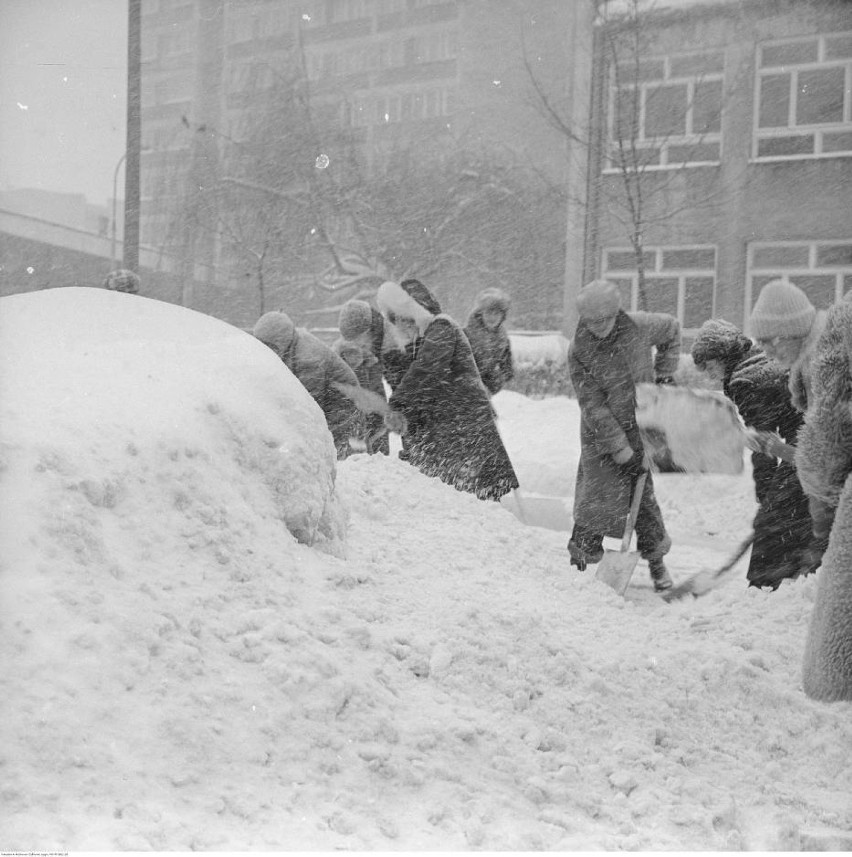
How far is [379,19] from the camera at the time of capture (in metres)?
10.3

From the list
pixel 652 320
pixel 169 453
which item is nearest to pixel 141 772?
pixel 169 453

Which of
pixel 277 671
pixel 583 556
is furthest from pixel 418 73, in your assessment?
pixel 277 671

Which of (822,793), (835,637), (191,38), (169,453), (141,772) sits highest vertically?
(191,38)

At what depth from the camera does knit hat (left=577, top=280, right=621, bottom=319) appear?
4.85 m

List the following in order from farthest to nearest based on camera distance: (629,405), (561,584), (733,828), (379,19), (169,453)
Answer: (379,19) < (629,405) < (561,584) < (169,453) < (733,828)

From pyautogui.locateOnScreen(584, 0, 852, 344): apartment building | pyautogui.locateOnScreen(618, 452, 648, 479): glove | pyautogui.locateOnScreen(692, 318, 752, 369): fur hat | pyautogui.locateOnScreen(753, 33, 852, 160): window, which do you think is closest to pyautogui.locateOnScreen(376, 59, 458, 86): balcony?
pyautogui.locateOnScreen(584, 0, 852, 344): apartment building

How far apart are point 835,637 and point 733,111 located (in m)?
12.1

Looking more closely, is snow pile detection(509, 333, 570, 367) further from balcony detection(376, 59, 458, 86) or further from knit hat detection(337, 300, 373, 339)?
knit hat detection(337, 300, 373, 339)

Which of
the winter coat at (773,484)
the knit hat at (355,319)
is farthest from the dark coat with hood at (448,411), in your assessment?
the winter coat at (773,484)

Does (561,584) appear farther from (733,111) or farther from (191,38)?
(733,111)

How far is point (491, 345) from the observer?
615 centimetres

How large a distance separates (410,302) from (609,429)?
1.44 metres

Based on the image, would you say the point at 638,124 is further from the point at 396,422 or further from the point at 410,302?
the point at 396,422

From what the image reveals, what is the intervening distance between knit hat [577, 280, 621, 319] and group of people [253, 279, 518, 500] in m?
0.78
